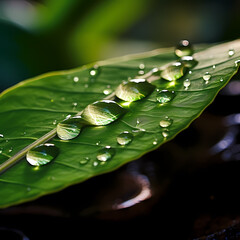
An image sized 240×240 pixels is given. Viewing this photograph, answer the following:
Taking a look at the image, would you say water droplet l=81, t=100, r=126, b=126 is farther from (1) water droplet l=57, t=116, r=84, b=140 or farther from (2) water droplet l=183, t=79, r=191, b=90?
(2) water droplet l=183, t=79, r=191, b=90

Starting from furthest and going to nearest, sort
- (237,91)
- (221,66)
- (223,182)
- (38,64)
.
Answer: (38,64)
(237,91)
(223,182)
(221,66)

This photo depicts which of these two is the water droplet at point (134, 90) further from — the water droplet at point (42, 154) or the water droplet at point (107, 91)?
the water droplet at point (42, 154)

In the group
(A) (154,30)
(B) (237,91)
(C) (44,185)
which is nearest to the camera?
(C) (44,185)

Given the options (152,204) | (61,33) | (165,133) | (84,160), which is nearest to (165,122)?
(165,133)

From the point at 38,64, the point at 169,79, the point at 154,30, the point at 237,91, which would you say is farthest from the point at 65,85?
the point at 154,30

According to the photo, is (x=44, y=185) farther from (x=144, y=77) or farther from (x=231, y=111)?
(x=231, y=111)

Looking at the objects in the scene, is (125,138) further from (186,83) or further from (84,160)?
(186,83)
